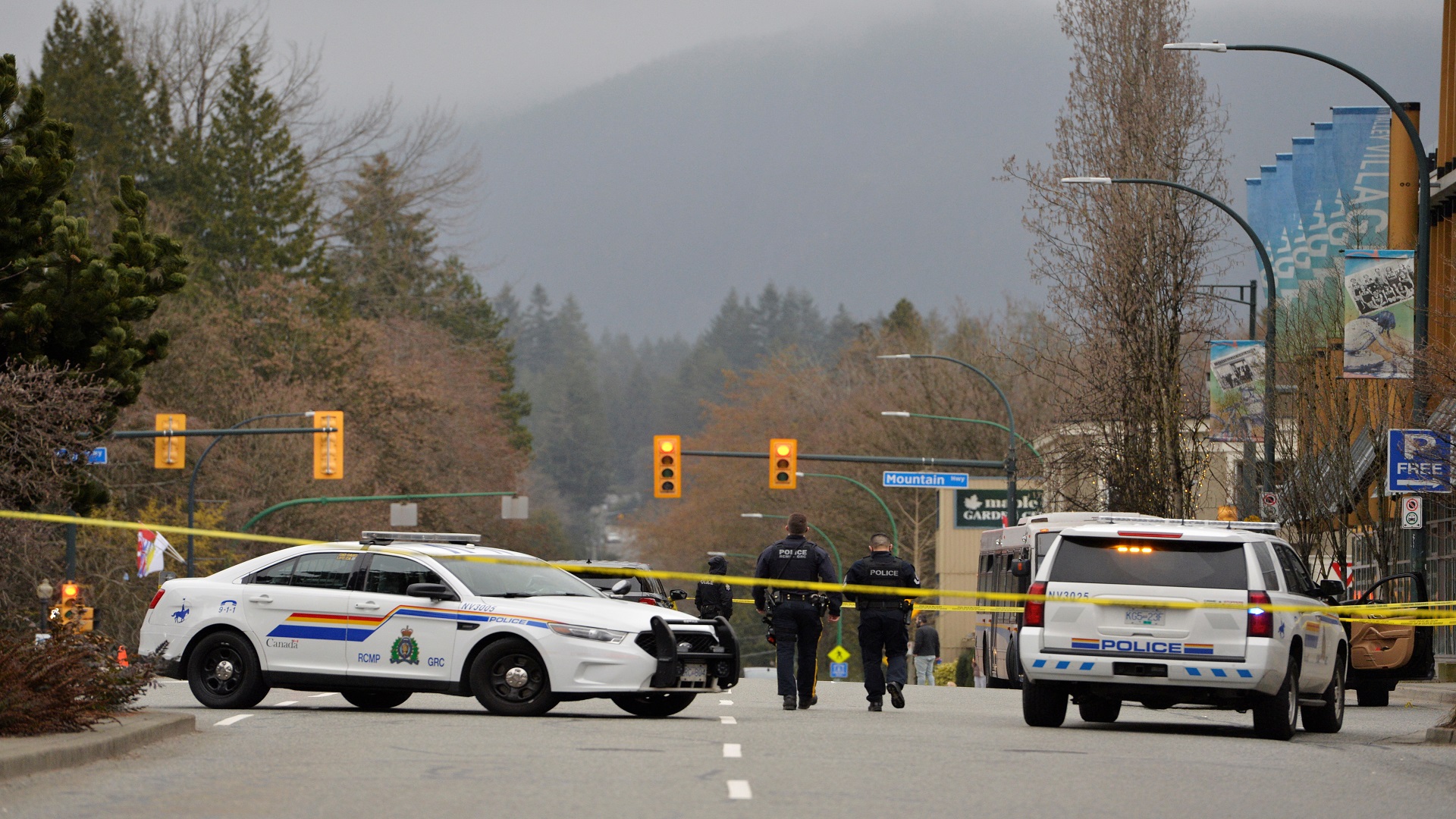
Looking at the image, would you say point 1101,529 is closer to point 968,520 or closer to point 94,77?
point 968,520

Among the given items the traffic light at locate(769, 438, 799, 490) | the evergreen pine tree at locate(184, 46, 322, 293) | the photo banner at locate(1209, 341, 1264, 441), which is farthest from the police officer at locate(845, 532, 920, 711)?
the evergreen pine tree at locate(184, 46, 322, 293)

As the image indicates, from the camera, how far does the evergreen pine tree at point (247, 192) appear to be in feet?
237

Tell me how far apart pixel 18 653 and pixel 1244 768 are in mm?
8295

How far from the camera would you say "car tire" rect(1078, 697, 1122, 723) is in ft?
64.4

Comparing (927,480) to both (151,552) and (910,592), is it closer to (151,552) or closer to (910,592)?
(151,552)

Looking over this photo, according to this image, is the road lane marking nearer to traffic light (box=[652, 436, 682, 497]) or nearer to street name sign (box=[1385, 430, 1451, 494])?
street name sign (box=[1385, 430, 1451, 494])

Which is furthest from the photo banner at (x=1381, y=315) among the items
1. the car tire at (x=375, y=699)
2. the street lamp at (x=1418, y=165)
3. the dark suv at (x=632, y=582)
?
the car tire at (x=375, y=699)

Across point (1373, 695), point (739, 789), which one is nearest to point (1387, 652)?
point (1373, 695)

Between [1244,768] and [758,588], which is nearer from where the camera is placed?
[1244,768]

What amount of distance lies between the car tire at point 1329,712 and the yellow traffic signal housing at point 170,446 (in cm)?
2875

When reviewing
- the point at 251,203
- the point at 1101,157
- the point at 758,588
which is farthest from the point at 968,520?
the point at 758,588

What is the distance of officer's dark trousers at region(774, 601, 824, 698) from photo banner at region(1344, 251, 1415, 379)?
1020 centimetres

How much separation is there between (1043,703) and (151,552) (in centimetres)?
3121

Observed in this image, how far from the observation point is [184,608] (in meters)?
18.4
